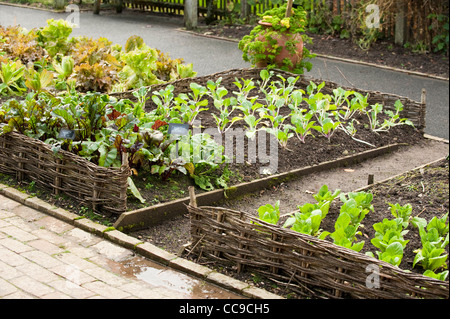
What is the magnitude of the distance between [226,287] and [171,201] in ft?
4.20

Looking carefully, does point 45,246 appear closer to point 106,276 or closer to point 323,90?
point 106,276

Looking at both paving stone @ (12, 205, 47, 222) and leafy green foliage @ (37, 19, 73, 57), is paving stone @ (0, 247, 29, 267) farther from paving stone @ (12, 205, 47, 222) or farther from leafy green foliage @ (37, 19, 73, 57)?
leafy green foliage @ (37, 19, 73, 57)

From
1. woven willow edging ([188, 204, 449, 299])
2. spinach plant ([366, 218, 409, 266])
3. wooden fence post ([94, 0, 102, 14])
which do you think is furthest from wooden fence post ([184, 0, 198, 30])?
spinach plant ([366, 218, 409, 266])

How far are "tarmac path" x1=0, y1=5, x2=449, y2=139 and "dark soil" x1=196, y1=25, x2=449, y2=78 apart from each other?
14.4 inches

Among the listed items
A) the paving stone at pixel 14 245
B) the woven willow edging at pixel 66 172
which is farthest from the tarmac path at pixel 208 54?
the paving stone at pixel 14 245

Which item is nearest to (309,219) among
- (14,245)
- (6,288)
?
(6,288)

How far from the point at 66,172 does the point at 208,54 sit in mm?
6641

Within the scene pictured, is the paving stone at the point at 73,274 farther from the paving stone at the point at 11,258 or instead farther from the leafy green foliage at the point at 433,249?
the leafy green foliage at the point at 433,249

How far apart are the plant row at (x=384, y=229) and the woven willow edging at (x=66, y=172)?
3.75ft

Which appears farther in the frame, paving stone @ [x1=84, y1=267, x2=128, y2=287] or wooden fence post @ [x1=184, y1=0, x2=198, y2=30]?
wooden fence post @ [x1=184, y1=0, x2=198, y2=30]

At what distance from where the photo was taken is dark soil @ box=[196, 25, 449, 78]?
10414mm

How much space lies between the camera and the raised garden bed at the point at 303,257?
135 inches
